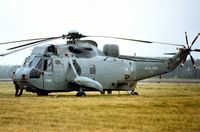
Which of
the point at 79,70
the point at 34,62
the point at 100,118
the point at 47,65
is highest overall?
the point at 34,62

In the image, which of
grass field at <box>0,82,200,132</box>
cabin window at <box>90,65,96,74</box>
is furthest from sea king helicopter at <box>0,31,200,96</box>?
grass field at <box>0,82,200,132</box>

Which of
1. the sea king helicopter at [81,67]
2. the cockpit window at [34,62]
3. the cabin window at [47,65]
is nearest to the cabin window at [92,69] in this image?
the sea king helicopter at [81,67]

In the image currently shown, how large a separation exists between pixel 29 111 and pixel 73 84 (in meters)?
12.7

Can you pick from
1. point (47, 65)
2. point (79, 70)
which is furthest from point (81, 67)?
point (47, 65)

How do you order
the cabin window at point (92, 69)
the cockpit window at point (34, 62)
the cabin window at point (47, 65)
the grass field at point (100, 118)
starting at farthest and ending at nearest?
the cabin window at point (92, 69) → the cabin window at point (47, 65) → the cockpit window at point (34, 62) → the grass field at point (100, 118)

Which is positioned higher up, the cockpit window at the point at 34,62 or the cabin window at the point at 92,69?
the cockpit window at the point at 34,62

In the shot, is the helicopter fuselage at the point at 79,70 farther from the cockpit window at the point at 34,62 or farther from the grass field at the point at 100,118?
the grass field at the point at 100,118

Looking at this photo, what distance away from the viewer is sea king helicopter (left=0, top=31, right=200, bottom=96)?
87.2 feet

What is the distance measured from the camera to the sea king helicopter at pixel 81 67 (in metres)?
26.6

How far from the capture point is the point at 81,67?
28.5 meters

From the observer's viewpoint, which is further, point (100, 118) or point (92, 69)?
point (92, 69)

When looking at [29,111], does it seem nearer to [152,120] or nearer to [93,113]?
[93,113]

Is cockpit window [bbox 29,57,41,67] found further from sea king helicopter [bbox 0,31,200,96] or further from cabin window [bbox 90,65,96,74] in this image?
cabin window [bbox 90,65,96,74]

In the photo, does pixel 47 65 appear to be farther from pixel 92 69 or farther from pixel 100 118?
pixel 100 118
